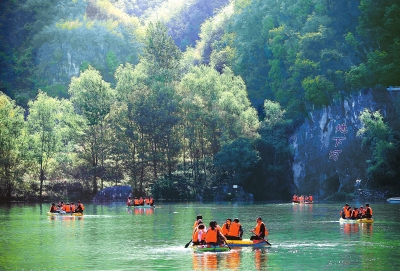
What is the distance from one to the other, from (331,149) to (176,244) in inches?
2510

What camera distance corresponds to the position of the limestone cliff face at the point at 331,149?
10494 centimetres

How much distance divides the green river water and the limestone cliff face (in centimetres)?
3362

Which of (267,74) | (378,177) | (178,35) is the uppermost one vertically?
(178,35)

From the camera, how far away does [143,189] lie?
Result: 366ft

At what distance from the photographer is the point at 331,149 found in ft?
351

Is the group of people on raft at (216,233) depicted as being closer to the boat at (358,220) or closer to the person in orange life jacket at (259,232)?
the person in orange life jacket at (259,232)

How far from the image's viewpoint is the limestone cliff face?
105m

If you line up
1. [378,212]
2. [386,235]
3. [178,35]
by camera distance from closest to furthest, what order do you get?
[386,235], [378,212], [178,35]

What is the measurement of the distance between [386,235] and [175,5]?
150m

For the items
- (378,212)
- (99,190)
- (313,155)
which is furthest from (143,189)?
(378,212)

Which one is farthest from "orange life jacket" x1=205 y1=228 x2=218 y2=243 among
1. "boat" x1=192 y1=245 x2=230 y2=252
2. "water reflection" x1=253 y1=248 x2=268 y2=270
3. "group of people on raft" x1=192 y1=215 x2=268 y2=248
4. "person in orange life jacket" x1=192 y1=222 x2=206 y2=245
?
"water reflection" x1=253 y1=248 x2=268 y2=270

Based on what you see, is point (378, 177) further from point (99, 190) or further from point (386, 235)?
point (386, 235)

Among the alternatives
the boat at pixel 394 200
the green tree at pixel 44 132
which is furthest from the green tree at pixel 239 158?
the green tree at pixel 44 132

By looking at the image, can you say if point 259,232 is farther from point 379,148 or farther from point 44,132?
point 44,132
